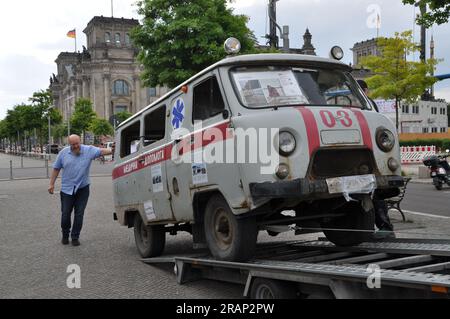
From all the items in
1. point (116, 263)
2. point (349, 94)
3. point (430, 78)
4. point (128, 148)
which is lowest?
point (116, 263)

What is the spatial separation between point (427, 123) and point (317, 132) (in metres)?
83.1

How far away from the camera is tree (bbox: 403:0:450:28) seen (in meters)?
13.1

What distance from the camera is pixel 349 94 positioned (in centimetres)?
608

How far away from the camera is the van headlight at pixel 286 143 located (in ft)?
16.2

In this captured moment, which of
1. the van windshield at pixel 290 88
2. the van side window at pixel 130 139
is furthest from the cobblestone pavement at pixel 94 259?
the van windshield at pixel 290 88

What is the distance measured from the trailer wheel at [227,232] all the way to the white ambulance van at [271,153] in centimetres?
1

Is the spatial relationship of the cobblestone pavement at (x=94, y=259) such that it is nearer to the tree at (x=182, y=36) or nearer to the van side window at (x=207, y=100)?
the van side window at (x=207, y=100)

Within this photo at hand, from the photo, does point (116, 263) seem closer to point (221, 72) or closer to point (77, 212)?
point (77, 212)

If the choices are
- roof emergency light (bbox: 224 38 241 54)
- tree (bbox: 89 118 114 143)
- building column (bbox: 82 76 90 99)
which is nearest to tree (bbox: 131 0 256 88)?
roof emergency light (bbox: 224 38 241 54)

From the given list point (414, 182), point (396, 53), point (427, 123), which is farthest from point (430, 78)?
point (427, 123)

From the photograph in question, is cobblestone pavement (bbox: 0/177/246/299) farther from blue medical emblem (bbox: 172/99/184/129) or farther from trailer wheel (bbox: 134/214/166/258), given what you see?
blue medical emblem (bbox: 172/99/184/129)

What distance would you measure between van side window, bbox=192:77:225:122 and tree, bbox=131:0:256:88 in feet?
39.4

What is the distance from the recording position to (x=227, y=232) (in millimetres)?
5691
